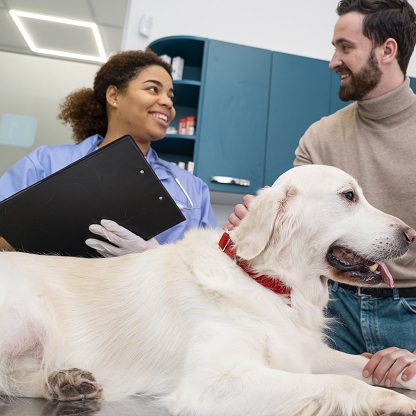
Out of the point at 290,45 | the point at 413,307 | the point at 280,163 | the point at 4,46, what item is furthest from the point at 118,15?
the point at 413,307

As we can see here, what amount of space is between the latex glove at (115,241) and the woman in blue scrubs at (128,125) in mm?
361

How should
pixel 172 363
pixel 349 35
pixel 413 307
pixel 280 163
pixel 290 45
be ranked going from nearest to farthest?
pixel 172 363 → pixel 413 307 → pixel 349 35 → pixel 280 163 → pixel 290 45

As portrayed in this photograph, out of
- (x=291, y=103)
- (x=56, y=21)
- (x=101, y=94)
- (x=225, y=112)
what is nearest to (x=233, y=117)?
(x=225, y=112)

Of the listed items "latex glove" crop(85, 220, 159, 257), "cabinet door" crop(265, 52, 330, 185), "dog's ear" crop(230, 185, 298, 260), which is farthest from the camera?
"cabinet door" crop(265, 52, 330, 185)

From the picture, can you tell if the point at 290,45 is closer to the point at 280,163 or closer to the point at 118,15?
the point at 280,163

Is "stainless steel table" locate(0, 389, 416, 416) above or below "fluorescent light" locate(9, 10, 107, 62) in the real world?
below

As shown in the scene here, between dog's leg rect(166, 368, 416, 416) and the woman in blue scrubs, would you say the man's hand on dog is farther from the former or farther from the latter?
the woman in blue scrubs

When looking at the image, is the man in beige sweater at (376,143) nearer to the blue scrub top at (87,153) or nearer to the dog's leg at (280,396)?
the blue scrub top at (87,153)

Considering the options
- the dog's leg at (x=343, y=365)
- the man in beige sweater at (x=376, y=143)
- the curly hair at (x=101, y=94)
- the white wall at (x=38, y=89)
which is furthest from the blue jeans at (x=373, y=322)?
the white wall at (x=38, y=89)

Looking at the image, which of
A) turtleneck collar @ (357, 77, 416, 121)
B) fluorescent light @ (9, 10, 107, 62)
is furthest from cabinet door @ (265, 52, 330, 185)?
fluorescent light @ (9, 10, 107, 62)

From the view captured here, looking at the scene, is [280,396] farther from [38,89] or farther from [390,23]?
[38,89]

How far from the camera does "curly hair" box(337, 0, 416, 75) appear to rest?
1.83 metres

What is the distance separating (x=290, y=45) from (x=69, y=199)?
297 cm

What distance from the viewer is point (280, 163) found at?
3084 millimetres
